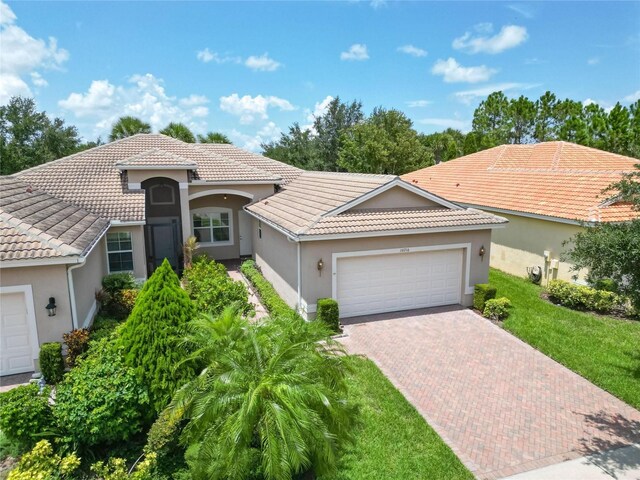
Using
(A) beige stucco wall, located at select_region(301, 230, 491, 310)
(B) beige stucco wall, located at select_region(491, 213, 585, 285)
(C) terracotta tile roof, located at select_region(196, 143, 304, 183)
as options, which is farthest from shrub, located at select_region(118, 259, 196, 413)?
(C) terracotta tile roof, located at select_region(196, 143, 304, 183)

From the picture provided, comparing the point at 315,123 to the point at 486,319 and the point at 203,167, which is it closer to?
the point at 203,167

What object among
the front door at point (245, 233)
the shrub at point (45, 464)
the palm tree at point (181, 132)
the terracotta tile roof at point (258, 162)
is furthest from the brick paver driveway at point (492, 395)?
A: the palm tree at point (181, 132)

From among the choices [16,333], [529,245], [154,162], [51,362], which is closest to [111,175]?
[154,162]

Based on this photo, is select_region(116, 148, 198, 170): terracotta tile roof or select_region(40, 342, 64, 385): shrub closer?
select_region(40, 342, 64, 385): shrub

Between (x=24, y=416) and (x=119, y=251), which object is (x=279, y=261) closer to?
(x=119, y=251)

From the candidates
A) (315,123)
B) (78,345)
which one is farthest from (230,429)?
(315,123)

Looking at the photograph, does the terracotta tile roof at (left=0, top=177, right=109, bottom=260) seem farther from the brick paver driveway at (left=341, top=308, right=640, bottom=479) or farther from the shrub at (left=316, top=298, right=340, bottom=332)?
the brick paver driveway at (left=341, top=308, right=640, bottom=479)
